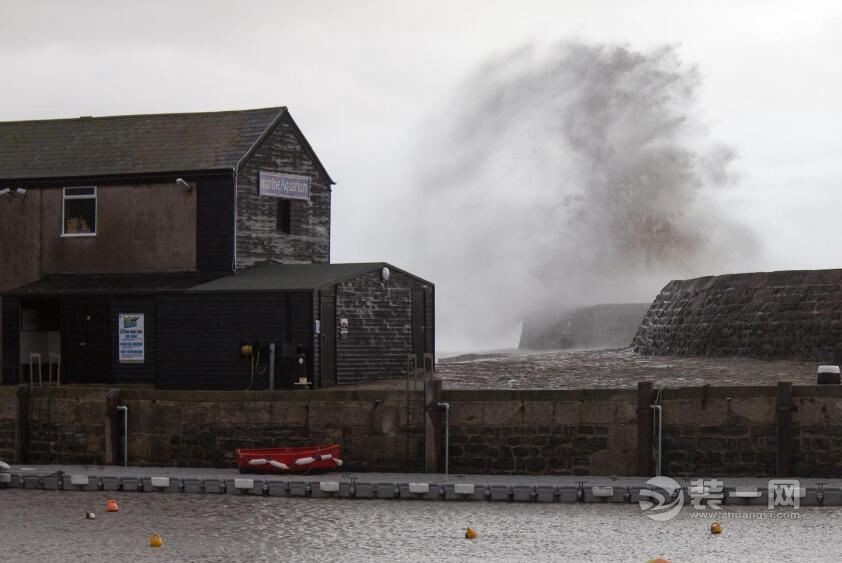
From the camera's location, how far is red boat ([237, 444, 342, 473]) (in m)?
25.8

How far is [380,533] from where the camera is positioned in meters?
20.6

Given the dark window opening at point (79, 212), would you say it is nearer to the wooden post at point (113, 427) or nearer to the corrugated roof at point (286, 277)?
the corrugated roof at point (286, 277)

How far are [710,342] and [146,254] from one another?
14.2m

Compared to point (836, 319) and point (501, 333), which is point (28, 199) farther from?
point (501, 333)

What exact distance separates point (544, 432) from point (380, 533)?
17.7 ft

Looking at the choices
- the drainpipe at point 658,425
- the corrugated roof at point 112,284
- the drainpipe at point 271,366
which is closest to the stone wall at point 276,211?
the corrugated roof at point 112,284

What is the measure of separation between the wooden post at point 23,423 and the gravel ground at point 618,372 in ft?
28.5

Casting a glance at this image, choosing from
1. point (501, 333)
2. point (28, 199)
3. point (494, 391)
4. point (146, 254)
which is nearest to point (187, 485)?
point (494, 391)

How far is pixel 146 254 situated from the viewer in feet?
121

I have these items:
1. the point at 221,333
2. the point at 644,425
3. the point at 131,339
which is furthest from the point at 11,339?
the point at 644,425

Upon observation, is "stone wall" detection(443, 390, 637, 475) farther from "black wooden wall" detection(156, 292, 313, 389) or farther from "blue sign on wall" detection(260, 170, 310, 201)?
"blue sign on wall" detection(260, 170, 310, 201)

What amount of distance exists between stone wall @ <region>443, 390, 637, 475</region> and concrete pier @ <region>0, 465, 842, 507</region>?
13.4 inches

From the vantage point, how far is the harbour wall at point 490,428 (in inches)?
955

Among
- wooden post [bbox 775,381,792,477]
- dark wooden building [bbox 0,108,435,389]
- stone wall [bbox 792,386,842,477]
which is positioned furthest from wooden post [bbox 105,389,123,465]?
stone wall [bbox 792,386,842,477]
